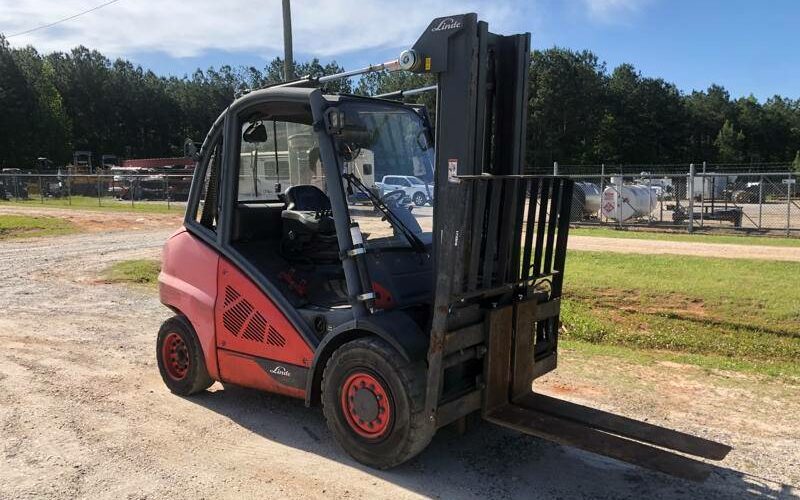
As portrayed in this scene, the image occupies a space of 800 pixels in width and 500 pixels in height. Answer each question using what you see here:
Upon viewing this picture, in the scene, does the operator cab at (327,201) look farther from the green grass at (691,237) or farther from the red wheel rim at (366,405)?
the green grass at (691,237)

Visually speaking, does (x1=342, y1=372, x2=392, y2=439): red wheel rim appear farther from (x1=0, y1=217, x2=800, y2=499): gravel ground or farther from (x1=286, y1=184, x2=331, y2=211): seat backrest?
(x1=286, y1=184, x2=331, y2=211): seat backrest

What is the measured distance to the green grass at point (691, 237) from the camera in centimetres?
1741

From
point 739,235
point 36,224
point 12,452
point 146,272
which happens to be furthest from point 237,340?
point 36,224

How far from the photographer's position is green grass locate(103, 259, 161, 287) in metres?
12.7

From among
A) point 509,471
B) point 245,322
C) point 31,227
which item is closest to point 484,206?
point 509,471

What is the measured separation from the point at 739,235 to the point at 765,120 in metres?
77.5

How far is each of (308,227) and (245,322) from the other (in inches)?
35.5

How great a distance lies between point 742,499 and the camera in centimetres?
396

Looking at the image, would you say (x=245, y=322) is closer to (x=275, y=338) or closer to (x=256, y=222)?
(x=275, y=338)

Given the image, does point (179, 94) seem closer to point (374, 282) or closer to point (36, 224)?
point (36, 224)

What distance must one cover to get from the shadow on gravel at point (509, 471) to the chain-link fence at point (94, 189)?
3246cm

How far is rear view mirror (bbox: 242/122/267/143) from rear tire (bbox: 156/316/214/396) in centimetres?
175

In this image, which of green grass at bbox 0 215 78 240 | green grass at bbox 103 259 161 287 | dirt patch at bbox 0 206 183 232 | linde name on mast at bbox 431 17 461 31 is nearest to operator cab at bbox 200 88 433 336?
linde name on mast at bbox 431 17 461 31

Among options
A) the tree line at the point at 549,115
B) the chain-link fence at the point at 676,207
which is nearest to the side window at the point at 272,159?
the chain-link fence at the point at 676,207
